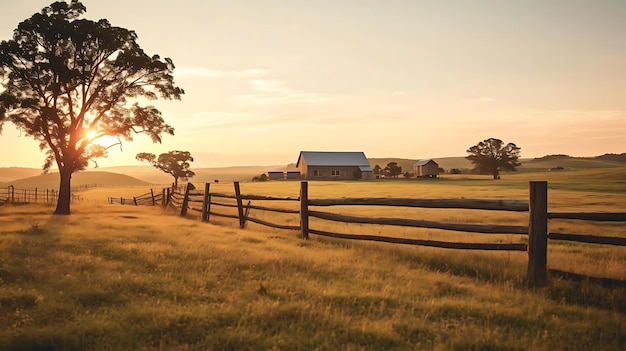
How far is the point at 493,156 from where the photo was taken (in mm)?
88625

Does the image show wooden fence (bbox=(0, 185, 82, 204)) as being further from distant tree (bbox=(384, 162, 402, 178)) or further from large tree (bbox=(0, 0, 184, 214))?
distant tree (bbox=(384, 162, 402, 178))

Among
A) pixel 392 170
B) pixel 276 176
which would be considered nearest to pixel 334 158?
pixel 392 170

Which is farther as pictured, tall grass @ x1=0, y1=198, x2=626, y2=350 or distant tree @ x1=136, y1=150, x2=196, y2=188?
distant tree @ x1=136, y1=150, x2=196, y2=188

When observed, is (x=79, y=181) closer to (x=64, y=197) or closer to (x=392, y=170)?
(x=392, y=170)

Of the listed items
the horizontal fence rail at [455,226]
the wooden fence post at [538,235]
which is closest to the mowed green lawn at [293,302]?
the wooden fence post at [538,235]

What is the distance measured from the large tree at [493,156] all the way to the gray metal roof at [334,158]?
893 inches

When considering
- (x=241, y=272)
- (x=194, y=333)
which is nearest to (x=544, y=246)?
(x=241, y=272)

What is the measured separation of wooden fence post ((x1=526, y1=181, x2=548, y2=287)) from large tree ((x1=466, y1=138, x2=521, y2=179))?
280 ft

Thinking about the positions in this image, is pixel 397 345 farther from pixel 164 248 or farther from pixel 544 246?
pixel 164 248

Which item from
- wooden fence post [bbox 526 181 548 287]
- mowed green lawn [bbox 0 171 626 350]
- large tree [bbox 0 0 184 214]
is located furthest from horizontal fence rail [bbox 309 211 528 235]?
large tree [bbox 0 0 184 214]

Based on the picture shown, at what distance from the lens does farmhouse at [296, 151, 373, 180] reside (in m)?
96.2

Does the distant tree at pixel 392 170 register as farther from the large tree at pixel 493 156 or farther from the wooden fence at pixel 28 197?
the wooden fence at pixel 28 197

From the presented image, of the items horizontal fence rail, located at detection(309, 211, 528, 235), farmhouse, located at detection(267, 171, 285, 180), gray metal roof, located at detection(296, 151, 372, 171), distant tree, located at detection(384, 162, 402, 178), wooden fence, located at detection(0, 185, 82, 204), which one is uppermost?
gray metal roof, located at detection(296, 151, 372, 171)

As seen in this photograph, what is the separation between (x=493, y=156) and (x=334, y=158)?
34.2 m
